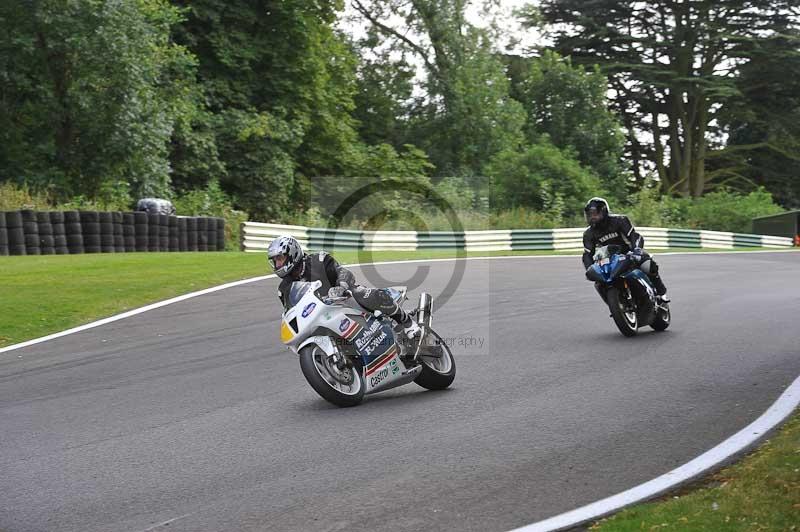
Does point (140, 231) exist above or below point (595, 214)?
below

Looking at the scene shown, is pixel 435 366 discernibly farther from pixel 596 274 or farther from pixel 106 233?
pixel 106 233

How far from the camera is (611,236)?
13.0 m

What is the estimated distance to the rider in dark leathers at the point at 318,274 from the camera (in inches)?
349

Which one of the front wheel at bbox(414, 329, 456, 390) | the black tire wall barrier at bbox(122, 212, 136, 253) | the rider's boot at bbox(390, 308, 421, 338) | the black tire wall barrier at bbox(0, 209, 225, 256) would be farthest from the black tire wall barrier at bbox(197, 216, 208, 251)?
the rider's boot at bbox(390, 308, 421, 338)

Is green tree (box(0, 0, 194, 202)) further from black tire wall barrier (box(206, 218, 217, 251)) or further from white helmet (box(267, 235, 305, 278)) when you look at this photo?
white helmet (box(267, 235, 305, 278))

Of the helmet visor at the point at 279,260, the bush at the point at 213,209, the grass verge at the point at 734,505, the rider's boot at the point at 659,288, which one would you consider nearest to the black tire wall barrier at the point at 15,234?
the bush at the point at 213,209

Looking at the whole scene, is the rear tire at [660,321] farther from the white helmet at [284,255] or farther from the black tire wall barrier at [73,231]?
the black tire wall barrier at [73,231]

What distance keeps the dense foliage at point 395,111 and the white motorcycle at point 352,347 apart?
1756 centimetres

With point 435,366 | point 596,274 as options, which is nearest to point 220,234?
point 596,274

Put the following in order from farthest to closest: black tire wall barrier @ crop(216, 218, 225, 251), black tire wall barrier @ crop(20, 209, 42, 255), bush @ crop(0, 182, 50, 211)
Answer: black tire wall barrier @ crop(216, 218, 225, 251) < bush @ crop(0, 182, 50, 211) < black tire wall barrier @ crop(20, 209, 42, 255)

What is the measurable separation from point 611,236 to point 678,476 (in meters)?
7.06

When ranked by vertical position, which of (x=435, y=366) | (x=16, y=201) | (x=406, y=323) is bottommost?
(x=435, y=366)

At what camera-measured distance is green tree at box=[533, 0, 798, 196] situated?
4956 cm

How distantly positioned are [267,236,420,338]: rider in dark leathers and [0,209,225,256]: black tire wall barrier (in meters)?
14.3
